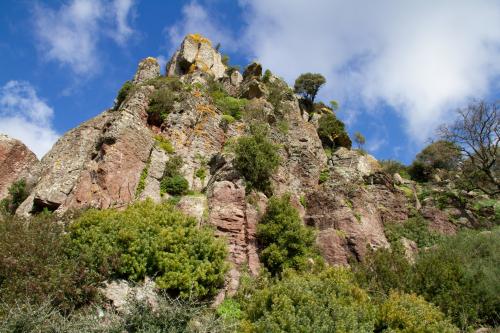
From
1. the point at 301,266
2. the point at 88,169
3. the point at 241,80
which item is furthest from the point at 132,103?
the point at 241,80

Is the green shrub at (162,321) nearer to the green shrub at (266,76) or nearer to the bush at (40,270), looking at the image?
the bush at (40,270)

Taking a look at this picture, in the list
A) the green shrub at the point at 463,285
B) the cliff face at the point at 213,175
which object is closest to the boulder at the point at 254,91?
the cliff face at the point at 213,175

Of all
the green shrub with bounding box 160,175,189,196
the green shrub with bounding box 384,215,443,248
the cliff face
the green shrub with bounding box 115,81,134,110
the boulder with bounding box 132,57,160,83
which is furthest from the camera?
the boulder with bounding box 132,57,160,83

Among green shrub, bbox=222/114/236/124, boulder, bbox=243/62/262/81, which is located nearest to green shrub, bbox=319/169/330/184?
green shrub, bbox=222/114/236/124

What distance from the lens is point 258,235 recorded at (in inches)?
819

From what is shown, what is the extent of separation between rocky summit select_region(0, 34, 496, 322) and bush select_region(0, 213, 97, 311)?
140 cm

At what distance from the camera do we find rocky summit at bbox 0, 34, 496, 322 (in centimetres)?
2139

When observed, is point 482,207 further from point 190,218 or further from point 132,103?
point 132,103

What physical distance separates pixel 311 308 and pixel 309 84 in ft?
126

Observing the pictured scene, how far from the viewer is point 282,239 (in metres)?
20.3

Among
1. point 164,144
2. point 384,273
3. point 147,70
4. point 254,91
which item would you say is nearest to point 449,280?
point 384,273

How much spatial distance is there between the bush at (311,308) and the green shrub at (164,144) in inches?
554

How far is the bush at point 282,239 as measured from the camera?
19922 mm

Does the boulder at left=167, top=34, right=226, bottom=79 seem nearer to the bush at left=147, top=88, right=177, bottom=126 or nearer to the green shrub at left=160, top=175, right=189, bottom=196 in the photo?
the bush at left=147, top=88, right=177, bottom=126
